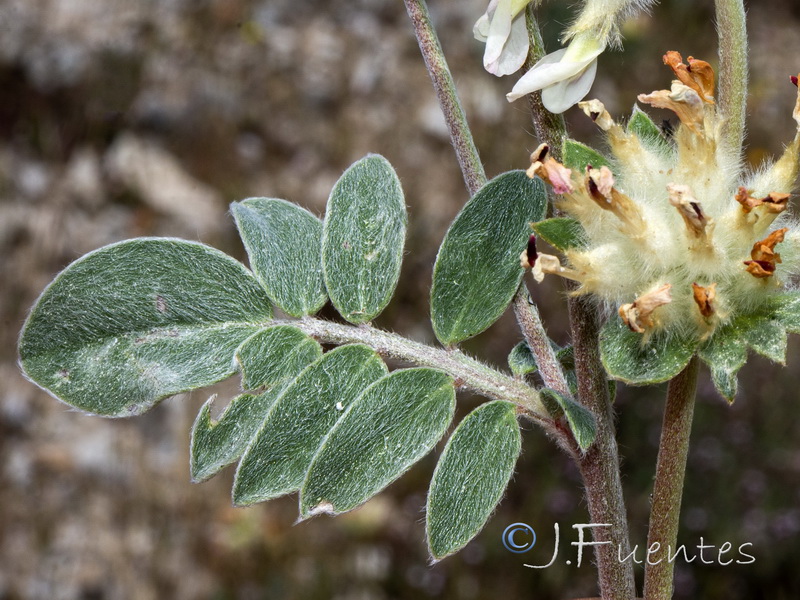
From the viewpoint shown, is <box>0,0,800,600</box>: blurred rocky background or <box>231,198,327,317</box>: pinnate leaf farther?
<box>0,0,800,600</box>: blurred rocky background

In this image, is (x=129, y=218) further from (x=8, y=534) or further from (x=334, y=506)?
(x=334, y=506)

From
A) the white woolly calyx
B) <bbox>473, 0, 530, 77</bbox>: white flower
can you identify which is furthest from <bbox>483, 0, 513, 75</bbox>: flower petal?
the white woolly calyx

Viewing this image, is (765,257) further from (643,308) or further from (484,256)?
(484,256)

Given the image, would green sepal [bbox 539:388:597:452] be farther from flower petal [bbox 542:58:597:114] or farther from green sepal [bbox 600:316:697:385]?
flower petal [bbox 542:58:597:114]

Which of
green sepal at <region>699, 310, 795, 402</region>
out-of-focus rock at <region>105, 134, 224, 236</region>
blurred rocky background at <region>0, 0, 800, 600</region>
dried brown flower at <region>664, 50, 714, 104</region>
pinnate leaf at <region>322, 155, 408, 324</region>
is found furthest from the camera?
out-of-focus rock at <region>105, 134, 224, 236</region>

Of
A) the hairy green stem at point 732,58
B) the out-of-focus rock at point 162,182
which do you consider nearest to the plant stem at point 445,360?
the hairy green stem at point 732,58

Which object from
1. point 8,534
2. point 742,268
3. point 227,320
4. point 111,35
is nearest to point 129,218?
point 111,35
